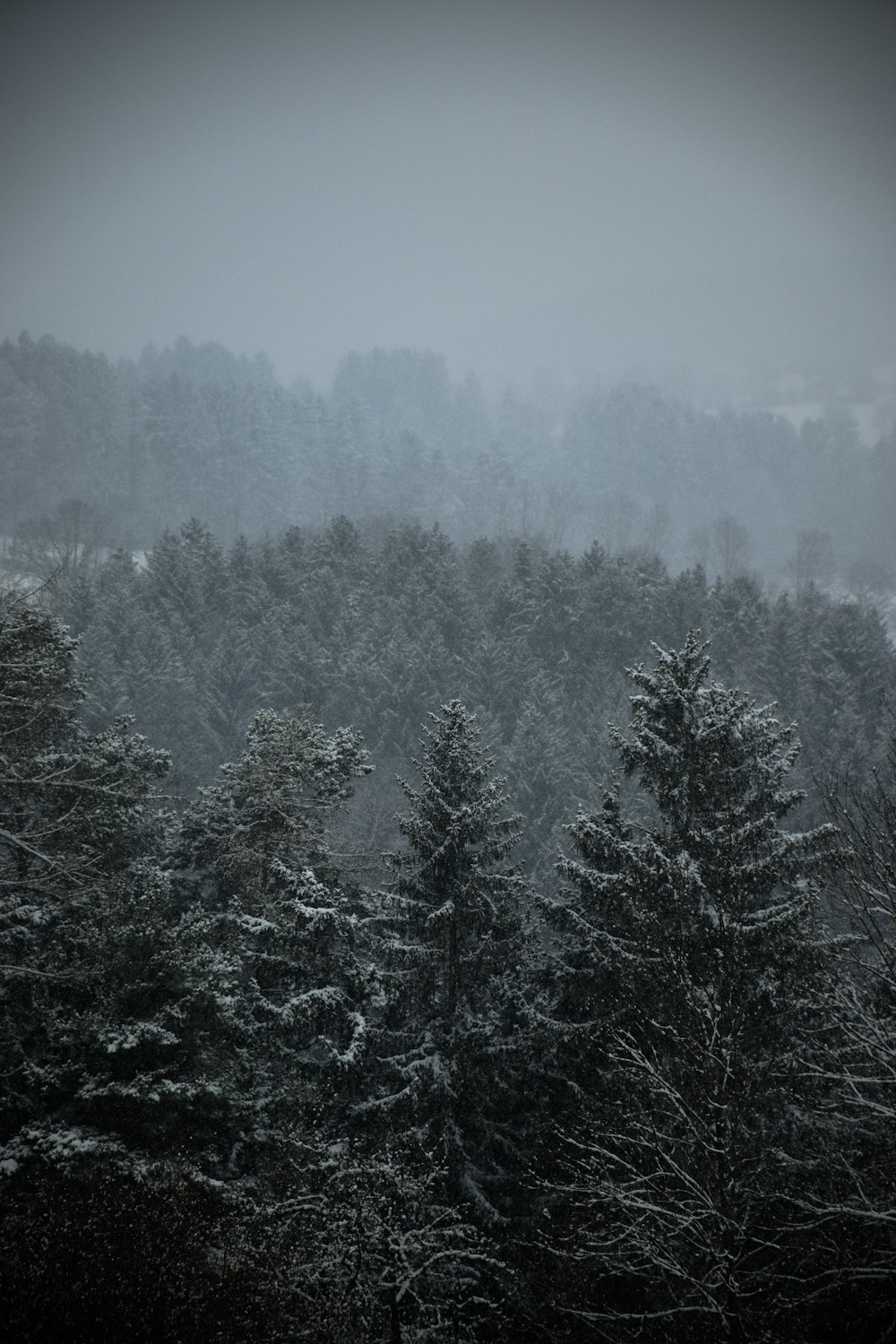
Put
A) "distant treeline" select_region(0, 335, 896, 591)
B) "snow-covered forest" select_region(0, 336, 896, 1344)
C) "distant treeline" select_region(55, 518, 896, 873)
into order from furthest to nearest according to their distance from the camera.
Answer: "distant treeline" select_region(0, 335, 896, 591) → "distant treeline" select_region(55, 518, 896, 873) → "snow-covered forest" select_region(0, 336, 896, 1344)

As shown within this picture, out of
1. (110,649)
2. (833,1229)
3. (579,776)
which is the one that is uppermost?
(110,649)

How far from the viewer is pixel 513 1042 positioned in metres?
12.0

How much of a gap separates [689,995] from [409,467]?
262 feet

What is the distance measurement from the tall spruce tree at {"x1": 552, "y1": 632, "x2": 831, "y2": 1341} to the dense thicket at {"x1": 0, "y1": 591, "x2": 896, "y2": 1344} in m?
0.07

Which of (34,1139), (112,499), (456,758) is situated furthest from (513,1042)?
(112,499)

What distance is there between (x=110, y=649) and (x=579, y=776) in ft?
91.3

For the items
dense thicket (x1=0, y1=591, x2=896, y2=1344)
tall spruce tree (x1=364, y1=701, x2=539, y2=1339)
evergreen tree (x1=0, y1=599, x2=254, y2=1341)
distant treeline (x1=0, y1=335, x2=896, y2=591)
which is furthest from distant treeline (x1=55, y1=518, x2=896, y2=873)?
distant treeline (x1=0, y1=335, x2=896, y2=591)

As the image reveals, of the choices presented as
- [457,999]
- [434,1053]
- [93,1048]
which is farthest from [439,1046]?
[93,1048]

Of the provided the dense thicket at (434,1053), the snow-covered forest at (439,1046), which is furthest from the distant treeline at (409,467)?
the dense thicket at (434,1053)

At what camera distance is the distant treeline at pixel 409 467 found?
244ft

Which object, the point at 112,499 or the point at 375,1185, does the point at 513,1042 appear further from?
the point at 112,499

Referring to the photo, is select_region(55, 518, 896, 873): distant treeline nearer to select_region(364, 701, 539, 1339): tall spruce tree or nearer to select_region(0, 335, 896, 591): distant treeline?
select_region(364, 701, 539, 1339): tall spruce tree

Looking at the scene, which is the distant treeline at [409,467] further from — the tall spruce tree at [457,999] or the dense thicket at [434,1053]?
the tall spruce tree at [457,999]

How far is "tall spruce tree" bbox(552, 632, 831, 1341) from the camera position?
8.70 meters
